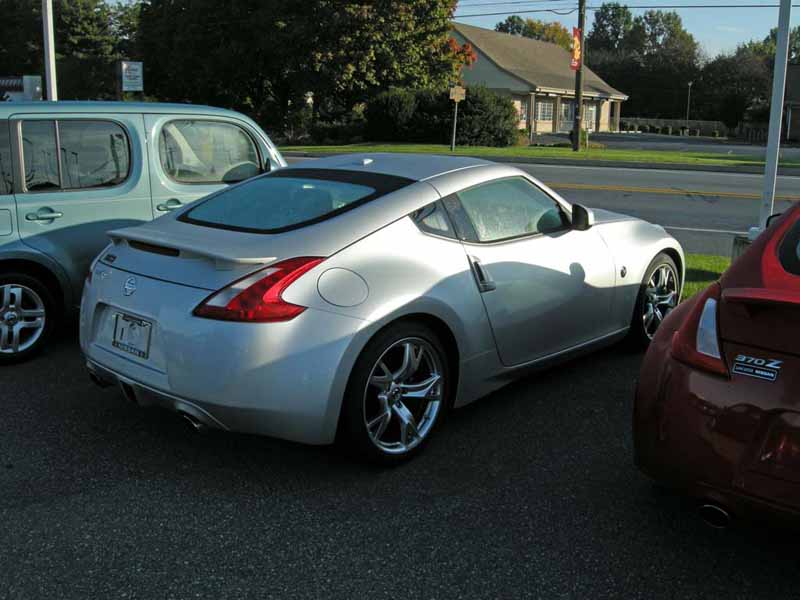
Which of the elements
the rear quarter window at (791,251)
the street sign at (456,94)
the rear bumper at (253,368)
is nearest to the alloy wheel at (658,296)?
the rear quarter window at (791,251)

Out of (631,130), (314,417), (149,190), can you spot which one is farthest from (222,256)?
(631,130)

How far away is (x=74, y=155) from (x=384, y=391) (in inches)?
128

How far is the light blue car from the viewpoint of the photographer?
5.55 meters

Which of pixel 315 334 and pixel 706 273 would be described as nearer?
pixel 315 334

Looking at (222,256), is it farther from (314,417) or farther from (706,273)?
(706,273)

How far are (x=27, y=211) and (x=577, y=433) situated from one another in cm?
384

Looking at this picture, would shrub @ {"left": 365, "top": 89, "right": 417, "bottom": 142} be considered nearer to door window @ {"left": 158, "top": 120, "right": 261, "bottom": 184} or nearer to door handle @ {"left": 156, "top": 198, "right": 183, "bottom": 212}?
door window @ {"left": 158, "top": 120, "right": 261, "bottom": 184}

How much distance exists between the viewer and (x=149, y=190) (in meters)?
6.13

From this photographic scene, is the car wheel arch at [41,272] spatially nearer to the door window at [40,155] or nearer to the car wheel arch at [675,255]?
the door window at [40,155]

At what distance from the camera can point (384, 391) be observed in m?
3.96

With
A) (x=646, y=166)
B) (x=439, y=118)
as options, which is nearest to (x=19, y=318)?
(x=646, y=166)

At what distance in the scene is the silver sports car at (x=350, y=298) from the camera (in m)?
3.63

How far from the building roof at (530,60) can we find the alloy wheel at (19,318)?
53.6 m

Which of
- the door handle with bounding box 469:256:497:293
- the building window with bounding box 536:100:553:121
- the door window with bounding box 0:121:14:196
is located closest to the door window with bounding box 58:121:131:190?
the door window with bounding box 0:121:14:196
